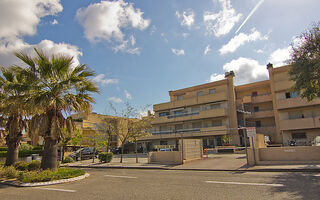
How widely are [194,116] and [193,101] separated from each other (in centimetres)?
299

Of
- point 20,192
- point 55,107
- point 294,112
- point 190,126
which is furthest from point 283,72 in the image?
point 20,192

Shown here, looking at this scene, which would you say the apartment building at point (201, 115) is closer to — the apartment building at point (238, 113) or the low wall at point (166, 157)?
the apartment building at point (238, 113)

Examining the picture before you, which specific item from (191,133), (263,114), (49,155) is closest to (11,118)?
(49,155)

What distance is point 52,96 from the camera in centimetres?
1131

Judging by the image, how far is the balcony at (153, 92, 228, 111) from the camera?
39.0m

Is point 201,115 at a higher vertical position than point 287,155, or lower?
higher

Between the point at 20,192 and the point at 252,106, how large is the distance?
38471 mm

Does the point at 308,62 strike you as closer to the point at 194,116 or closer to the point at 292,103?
the point at 292,103

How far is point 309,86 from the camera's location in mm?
15172

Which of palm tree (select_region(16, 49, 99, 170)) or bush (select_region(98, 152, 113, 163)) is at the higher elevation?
palm tree (select_region(16, 49, 99, 170))

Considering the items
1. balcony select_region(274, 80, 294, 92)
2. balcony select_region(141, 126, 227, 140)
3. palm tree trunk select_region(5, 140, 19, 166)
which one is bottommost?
palm tree trunk select_region(5, 140, 19, 166)

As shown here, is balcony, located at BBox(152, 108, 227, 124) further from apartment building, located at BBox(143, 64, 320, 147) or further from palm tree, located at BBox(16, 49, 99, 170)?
palm tree, located at BBox(16, 49, 99, 170)

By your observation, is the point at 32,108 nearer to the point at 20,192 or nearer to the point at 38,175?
the point at 38,175

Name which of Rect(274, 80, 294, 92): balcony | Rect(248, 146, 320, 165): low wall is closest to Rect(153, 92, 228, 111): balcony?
Rect(274, 80, 294, 92): balcony
